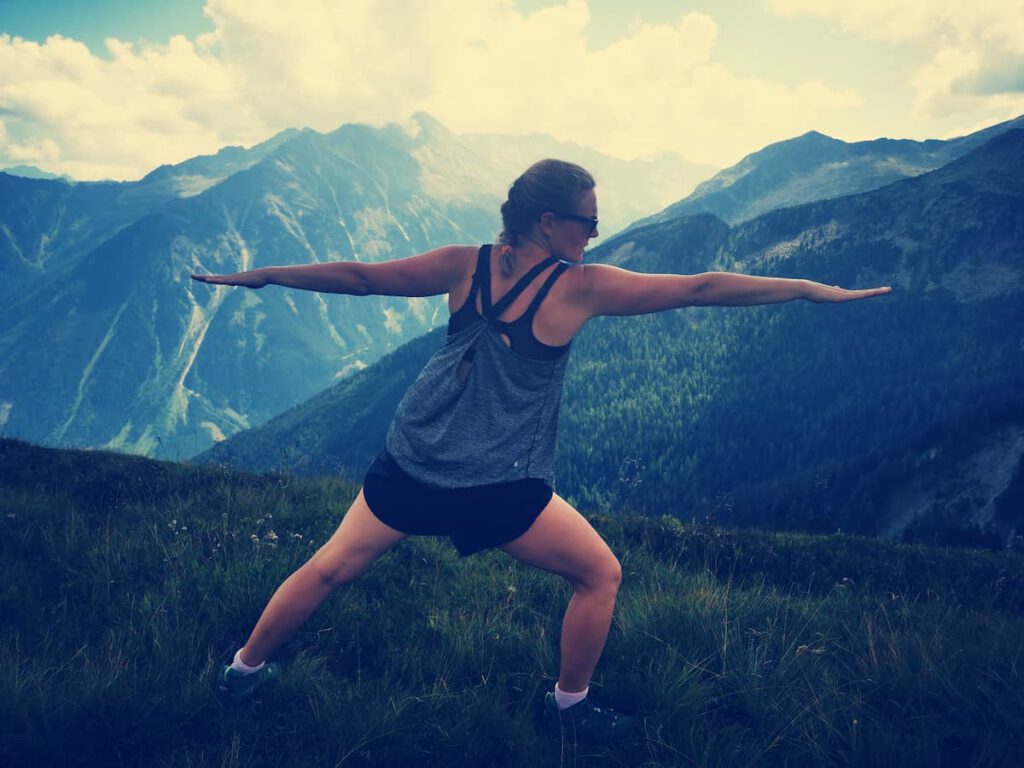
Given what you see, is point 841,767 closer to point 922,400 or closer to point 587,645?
point 587,645

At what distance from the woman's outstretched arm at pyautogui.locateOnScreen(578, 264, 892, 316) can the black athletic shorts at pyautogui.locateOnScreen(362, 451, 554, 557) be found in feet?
3.19

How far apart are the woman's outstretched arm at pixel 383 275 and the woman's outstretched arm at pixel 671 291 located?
2.20 ft

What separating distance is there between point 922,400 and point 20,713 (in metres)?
164

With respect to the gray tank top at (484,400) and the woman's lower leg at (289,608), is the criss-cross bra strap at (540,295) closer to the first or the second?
the gray tank top at (484,400)

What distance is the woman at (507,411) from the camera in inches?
120

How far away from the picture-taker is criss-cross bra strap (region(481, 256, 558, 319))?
3.01m

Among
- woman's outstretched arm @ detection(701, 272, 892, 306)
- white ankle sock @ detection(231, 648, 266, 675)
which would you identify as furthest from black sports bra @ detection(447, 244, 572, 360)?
white ankle sock @ detection(231, 648, 266, 675)

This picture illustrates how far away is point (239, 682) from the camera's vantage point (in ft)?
10.2

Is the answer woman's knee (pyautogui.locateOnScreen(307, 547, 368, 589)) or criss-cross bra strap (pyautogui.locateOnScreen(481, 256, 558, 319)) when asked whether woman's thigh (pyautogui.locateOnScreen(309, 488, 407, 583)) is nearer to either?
woman's knee (pyautogui.locateOnScreen(307, 547, 368, 589))

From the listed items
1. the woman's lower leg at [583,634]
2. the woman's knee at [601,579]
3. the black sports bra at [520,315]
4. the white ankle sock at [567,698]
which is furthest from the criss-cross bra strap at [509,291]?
the white ankle sock at [567,698]

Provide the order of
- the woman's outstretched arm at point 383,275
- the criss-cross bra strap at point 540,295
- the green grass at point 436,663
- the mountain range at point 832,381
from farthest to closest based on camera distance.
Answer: the mountain range at point 832,381 → the woman's outstretched arm at point 383,275 → the criss-cross bra strap at point 540,295 → the green grass at point 436,663

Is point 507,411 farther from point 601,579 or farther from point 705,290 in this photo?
point 705,290

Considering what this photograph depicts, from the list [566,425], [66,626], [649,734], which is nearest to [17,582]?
[66,626]

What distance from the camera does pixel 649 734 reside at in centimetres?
300
